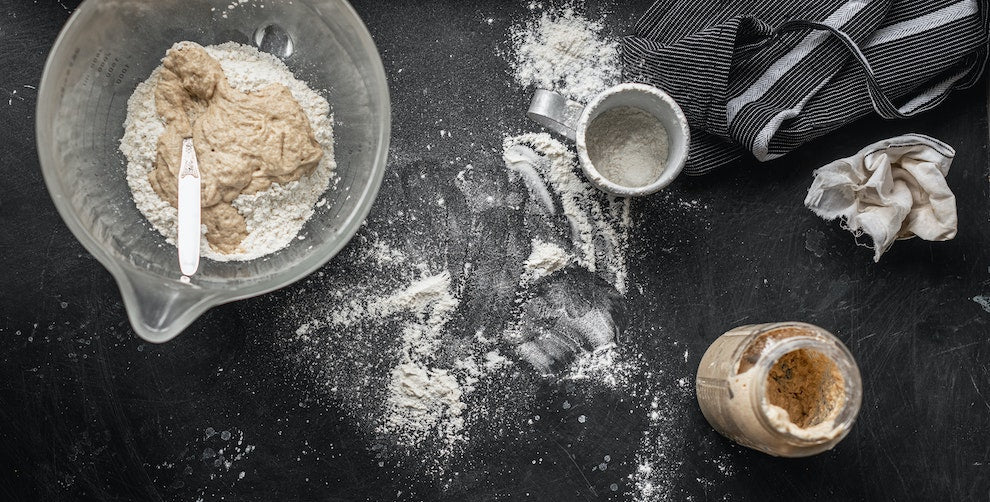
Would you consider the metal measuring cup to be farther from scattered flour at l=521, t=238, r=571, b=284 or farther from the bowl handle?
the bowl handle

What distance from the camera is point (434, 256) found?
48.9 inches

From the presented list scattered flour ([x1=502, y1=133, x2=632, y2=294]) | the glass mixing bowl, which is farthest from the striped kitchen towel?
the glass mixing bowl

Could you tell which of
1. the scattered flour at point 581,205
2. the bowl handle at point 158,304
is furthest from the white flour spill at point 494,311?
the bowl handle at point 158,304

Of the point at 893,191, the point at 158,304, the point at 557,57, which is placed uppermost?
→ the point at 557,57

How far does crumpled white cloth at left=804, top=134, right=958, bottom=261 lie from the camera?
1160mm

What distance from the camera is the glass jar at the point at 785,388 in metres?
1.02

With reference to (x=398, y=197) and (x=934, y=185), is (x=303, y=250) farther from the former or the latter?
(x=934, y=185)

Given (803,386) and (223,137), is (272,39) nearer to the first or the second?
(223,137)

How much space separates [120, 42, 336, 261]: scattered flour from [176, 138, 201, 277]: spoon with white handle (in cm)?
4

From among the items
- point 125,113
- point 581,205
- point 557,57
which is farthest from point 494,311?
point 125,113

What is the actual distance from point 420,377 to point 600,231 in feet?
1.40

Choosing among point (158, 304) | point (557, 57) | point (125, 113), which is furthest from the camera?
point (557, 57)

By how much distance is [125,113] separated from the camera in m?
1.14

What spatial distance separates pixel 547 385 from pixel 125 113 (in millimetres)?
876
